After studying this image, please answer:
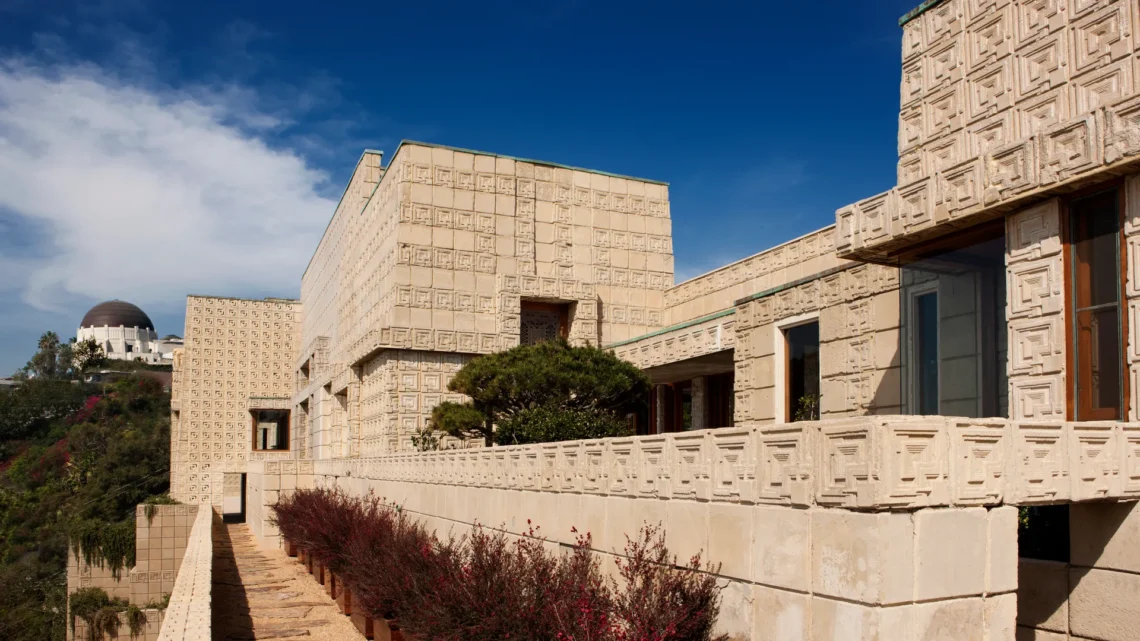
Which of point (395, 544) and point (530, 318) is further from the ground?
point (530, 318)

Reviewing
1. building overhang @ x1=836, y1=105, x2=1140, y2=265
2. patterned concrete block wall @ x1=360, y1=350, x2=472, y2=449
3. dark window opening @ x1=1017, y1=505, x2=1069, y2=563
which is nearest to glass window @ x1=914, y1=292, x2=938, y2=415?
building overhang @ x1=836, y1=105, x2=1140, y2=265

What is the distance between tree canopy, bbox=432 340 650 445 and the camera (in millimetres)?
15375

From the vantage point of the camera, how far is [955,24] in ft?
29.8

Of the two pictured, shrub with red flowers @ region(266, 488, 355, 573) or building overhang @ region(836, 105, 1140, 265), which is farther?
shrub with red flowers @ region(266, 488, 355, 573)

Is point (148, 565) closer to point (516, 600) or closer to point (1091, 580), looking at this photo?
point (516, 600)

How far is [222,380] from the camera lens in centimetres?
3806

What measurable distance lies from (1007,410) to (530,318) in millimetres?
16819

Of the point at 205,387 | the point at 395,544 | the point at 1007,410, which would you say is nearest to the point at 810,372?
the point at 1007,410

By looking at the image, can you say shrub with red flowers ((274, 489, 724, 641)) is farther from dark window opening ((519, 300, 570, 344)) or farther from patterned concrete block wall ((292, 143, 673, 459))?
dark window opening ((519, 300, 570, 344))

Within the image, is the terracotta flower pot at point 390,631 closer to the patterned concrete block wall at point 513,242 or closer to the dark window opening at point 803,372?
the dark window opening at point 803,372

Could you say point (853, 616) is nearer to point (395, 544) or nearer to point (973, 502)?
point (973, 502)

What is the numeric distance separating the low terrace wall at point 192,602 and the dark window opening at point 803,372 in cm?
734

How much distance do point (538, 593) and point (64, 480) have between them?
146 feet

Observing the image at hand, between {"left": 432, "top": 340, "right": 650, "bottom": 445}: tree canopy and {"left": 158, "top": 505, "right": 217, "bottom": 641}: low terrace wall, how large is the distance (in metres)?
4.80
